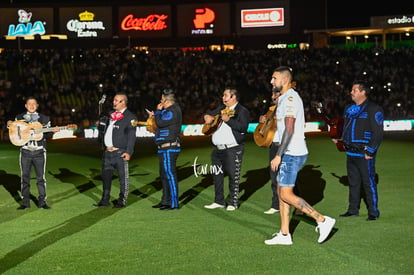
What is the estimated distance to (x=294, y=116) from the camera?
25.6 feet

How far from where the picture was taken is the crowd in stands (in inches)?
1378

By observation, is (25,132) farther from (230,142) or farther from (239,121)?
(239,121)

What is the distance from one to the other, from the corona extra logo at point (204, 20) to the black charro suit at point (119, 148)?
37.8 meters

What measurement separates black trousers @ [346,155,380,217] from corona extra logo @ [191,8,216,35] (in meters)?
39.2

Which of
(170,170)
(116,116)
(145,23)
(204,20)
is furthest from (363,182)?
(145,23)

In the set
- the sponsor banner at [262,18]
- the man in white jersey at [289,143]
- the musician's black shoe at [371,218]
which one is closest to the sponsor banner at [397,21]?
the sponsor banner at [262,18]

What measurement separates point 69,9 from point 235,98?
4029cm

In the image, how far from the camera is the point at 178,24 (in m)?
49.0

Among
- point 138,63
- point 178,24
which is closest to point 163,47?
point 178,24

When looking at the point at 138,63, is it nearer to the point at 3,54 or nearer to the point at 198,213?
the point at 3,54

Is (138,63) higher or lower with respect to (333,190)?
higher

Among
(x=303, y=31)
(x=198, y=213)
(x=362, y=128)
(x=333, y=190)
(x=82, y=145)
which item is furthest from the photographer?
(x=303, y=31)

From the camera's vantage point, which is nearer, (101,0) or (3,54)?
(3,54)

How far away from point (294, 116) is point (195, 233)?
7.63 feet
